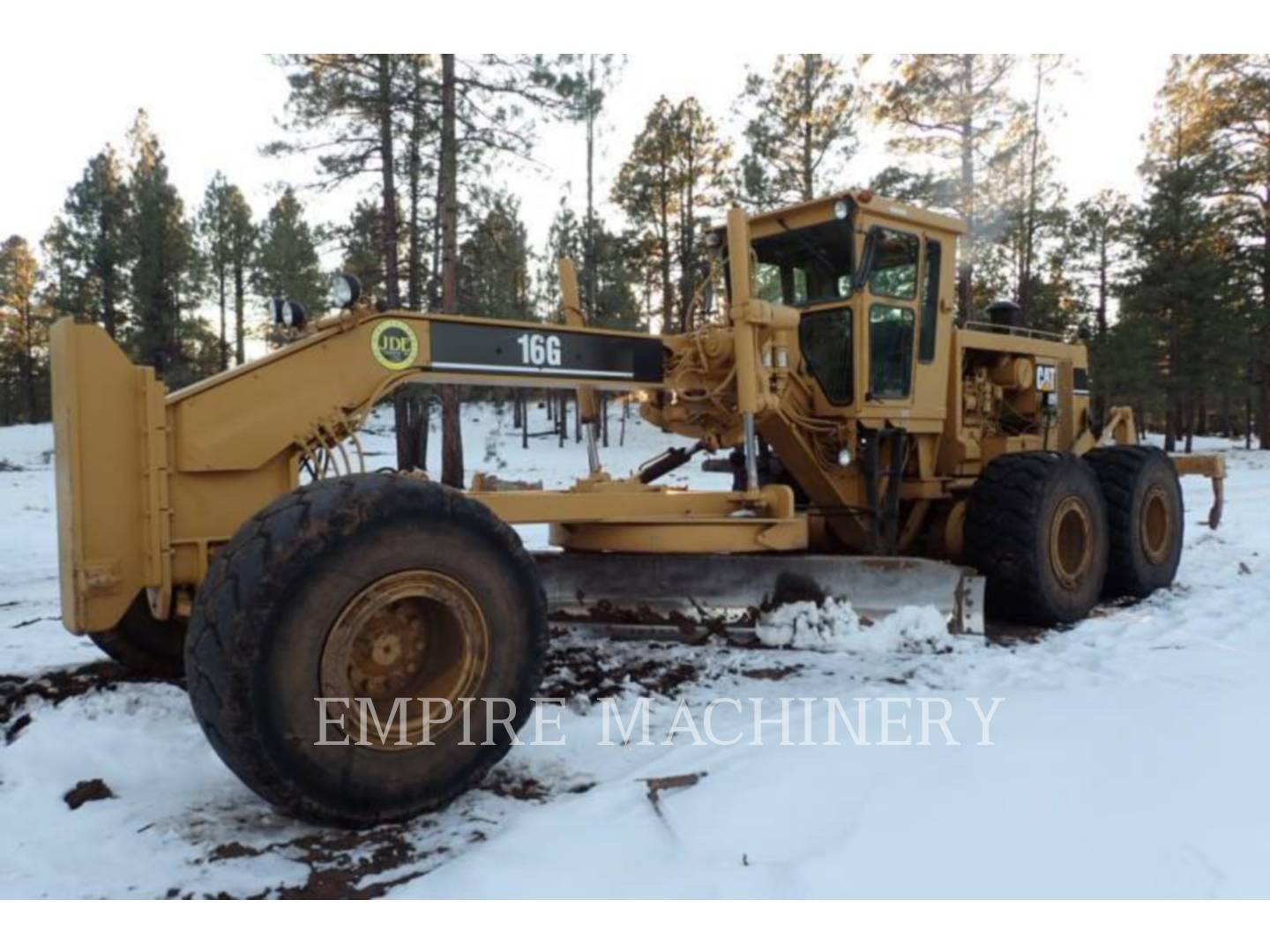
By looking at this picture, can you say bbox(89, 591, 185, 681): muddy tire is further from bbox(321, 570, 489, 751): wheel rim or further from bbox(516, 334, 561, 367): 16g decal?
bbox(516, 334, 561, 367): 16g decal

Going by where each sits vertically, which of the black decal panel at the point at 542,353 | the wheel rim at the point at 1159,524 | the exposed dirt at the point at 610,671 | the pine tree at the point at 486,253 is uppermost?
the pine tree at the point at 486,253

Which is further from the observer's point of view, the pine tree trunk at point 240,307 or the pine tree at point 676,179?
the pine tree trunk at point 240,307

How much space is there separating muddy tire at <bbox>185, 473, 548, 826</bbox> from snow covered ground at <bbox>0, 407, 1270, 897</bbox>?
22 cm

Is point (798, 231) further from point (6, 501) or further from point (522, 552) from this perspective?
point (6, 501)

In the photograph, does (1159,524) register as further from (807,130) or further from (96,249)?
(96,249)

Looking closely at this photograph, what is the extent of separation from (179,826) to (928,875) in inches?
101

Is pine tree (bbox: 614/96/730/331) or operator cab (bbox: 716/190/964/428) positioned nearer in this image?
operator cab (bbox: 716/190/964/428)

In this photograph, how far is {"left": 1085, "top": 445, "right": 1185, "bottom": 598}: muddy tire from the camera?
7500mm

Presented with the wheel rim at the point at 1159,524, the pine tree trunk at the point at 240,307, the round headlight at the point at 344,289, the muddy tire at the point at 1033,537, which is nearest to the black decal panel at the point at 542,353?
the round headlight at the point at 344,289

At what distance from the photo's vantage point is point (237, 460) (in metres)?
3.84

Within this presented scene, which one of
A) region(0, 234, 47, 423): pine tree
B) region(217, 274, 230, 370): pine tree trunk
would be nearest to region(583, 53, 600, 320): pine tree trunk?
region(217, 274, 230, 370): pine tree trunk

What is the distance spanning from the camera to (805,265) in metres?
6.78

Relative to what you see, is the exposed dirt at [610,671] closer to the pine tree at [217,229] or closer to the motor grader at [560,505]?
the motor grader at [560,505]

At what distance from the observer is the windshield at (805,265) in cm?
648
